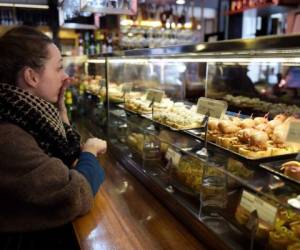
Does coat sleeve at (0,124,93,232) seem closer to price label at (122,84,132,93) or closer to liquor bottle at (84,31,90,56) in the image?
price label at (122,84,132,93)

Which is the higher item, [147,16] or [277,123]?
[147,16]

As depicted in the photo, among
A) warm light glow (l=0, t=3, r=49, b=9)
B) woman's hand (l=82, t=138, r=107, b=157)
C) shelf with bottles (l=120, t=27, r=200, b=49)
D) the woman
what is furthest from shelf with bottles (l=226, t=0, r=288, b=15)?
the woman

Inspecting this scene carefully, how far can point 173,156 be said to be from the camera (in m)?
1.66

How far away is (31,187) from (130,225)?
58 centimetres

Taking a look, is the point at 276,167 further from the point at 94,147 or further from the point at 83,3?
the point at 83,3

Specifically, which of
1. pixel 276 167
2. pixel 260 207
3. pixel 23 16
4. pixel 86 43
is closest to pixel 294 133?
pixel 276 167

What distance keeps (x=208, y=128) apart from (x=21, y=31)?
3.00ft

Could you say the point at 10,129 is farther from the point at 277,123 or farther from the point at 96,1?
the point at 96,1

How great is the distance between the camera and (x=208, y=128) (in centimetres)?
156

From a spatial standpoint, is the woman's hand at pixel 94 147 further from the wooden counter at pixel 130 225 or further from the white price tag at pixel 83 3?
the white price tag at pixel 83 3

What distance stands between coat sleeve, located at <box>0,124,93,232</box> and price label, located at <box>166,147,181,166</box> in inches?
23.2

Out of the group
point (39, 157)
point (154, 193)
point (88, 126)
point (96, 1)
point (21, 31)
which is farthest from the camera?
point (88, 126)

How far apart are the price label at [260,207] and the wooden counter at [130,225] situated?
0.93 feet

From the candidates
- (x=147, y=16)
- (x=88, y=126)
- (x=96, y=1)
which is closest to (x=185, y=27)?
(x=147, y=16)
